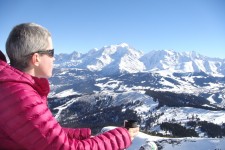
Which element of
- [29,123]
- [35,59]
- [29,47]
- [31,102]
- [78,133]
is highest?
[29,47]

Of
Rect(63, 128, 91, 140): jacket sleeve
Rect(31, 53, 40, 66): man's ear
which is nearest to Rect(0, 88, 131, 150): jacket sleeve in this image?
Rect(31, 53, 40, 66): man's ear

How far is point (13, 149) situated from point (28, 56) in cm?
123

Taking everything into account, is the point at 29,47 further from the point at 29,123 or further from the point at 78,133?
the point at 78,133

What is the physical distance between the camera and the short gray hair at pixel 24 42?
15.0 feet

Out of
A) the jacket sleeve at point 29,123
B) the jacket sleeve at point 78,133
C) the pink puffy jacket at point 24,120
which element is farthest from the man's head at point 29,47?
the jacket sleeve at point 78,133

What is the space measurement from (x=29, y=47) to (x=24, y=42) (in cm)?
9

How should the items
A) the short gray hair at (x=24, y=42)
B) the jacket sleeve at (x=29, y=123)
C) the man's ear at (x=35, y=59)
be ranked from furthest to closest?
1. the man's ear at (x=35, y=59)
2. the short gray hair at (x=24, y=42)
3. the jacket sleeve at (x=29, y=123)

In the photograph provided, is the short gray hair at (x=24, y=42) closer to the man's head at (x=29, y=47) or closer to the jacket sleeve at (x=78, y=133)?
the man's head at (x=29, y=47)

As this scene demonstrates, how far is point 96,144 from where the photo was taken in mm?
4578

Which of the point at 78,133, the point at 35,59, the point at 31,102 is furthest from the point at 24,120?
the point at 78,133

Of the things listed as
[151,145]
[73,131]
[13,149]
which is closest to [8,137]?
[13,149]

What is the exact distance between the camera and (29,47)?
4605mm

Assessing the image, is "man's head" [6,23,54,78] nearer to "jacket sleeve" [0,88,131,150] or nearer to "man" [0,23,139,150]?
"man" [0,23,139,150]

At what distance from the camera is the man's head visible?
457 centimetres
